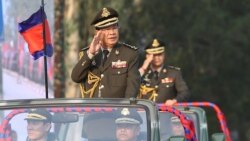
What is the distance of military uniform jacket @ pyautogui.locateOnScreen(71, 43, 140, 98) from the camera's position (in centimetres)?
927

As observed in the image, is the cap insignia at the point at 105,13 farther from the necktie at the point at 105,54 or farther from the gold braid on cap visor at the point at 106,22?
the necktie at the point at 105,54

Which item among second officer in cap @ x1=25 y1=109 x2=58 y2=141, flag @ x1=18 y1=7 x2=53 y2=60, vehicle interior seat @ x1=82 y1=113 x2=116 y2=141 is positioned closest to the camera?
vehicle interior seat @ x1=82 y1=113 x2=116 y2=141

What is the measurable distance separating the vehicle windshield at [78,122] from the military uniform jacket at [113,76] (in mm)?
1767

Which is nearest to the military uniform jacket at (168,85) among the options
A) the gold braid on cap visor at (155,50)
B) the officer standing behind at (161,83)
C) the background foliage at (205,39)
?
the officer standing behind at (161,83)

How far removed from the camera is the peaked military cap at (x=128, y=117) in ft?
23.8

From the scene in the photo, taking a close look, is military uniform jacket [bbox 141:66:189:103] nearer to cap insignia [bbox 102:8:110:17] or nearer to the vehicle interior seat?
cap insignia [bbox 102:8:110:17]

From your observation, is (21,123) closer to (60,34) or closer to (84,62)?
(84,62)

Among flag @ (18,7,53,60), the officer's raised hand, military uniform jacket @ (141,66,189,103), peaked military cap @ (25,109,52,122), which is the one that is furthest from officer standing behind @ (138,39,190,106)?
peaked military cap @ (25,109,52,122)

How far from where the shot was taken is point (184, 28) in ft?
95.1

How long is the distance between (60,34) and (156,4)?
1067 centimetres

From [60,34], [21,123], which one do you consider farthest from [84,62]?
[60,34]

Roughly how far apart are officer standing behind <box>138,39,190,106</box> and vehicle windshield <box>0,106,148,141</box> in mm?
4132

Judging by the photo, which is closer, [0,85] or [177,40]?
[0,85]

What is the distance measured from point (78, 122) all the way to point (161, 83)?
4379 millimetres
